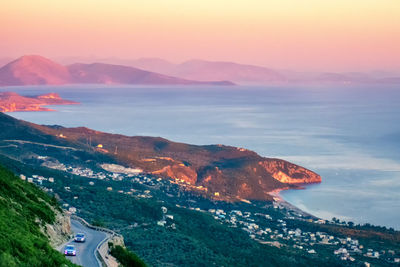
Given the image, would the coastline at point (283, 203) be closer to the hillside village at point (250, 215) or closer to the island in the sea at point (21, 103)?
the hillside village at point (250, 215)

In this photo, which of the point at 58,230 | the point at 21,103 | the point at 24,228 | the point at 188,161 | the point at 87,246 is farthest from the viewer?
the point at 21,103

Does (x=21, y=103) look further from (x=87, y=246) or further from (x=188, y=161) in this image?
(x=87, y=246)

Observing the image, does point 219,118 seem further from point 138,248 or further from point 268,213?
point 138,248

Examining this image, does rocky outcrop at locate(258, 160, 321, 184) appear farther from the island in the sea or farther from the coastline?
the island in the sea

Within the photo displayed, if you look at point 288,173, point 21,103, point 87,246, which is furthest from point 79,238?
point 21,103

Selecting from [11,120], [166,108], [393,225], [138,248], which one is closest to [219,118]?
[166,108]
